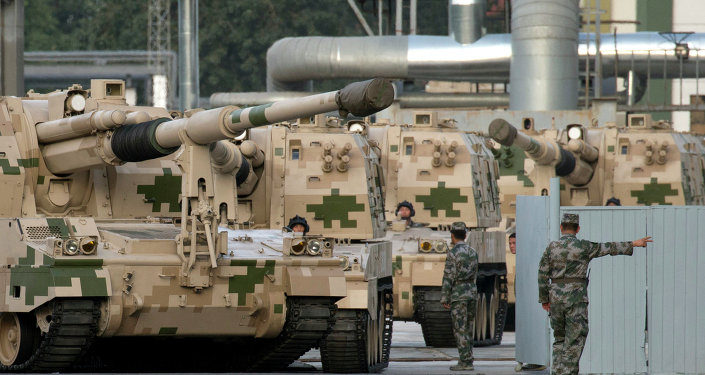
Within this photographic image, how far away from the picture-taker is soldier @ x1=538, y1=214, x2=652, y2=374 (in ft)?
48.4

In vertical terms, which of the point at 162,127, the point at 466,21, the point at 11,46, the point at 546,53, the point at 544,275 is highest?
the point at 466,21

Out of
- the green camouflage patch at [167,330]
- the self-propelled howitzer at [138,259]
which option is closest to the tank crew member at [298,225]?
the self-propelled howitzer at [138,259]

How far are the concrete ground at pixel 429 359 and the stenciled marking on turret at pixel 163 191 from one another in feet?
7.62

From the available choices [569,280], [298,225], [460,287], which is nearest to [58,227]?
[569,280]

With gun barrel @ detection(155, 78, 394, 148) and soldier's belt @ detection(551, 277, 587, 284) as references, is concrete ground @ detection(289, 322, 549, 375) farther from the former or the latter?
gun barrel @ detection(155, 78, 394, 148)

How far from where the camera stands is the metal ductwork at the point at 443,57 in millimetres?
36281

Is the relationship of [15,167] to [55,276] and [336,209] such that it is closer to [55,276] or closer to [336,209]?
[55,276]

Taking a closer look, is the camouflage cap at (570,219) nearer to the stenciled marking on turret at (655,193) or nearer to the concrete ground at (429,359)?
the concrete ground at (429,359)

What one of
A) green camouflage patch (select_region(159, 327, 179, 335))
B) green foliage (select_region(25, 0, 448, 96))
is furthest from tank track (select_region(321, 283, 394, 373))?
green foliage (select_region(25, 0, 448, 96))

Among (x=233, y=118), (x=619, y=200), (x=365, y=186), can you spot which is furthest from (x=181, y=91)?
(x=233, y=118)

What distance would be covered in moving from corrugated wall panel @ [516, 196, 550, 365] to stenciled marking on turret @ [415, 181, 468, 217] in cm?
623

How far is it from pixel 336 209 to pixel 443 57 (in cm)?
1575

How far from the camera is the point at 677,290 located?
631 inches

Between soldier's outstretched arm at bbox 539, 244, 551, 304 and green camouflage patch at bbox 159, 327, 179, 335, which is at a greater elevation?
soldier's outstretched arm at bbox 539, 244, 551, 304
